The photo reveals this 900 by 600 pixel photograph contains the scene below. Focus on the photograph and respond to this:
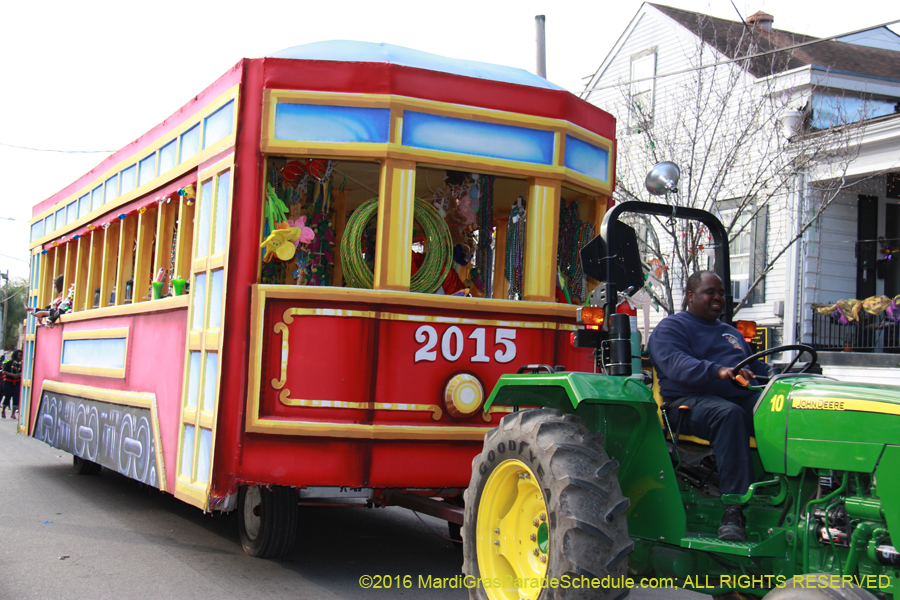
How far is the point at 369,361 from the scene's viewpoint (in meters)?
5.57

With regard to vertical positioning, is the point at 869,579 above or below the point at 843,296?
below

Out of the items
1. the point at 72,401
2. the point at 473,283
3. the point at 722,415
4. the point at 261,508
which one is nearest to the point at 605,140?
the point at 473,283

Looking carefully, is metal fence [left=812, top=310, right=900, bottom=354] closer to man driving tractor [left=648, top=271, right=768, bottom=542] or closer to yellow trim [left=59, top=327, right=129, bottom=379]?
man driving tractor [left=648, top=271, right=768, bottom=542]

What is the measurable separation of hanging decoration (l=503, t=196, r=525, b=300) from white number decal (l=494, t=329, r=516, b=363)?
0.67m

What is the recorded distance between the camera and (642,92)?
18.4m

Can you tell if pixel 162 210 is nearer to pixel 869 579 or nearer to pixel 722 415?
pixel 722 415

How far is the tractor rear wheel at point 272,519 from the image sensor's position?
5.97 m

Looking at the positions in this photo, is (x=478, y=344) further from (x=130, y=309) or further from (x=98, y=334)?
(x=98, y=334)

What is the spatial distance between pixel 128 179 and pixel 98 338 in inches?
67.2

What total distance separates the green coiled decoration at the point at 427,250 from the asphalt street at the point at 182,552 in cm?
196

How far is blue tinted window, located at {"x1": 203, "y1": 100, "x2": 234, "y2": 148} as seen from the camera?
19.4 ft

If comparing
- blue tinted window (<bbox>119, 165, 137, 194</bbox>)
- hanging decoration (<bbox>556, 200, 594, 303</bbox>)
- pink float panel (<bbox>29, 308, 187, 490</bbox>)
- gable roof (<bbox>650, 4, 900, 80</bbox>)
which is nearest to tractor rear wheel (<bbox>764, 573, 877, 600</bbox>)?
hanging decoration (<bbox>556, 200, 594, 303</bbox>)

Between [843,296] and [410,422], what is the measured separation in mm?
13065

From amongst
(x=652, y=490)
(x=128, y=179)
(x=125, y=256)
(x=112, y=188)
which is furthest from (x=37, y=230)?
(x=652, y=490)
